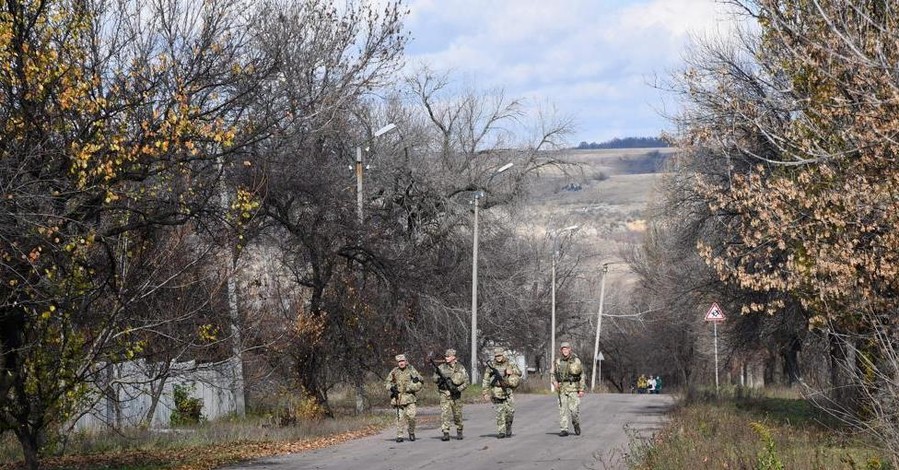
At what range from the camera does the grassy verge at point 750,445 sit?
13.6 m

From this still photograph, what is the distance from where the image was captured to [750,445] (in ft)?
53.0

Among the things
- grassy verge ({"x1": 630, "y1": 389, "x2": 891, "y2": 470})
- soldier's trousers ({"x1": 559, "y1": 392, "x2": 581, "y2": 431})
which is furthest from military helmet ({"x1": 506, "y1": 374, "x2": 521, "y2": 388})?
grassy verge ({"x1": 630, "y1": 389, "x2": 891, "y2": 470})

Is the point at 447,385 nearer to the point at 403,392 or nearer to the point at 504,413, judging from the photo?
the point at 403,392

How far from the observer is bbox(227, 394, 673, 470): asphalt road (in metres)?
18.5

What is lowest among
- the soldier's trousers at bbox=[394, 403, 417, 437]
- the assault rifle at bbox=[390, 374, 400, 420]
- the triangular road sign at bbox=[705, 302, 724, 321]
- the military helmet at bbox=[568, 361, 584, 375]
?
the soldier's trousers at bbox=[394, 403, 417, 437]

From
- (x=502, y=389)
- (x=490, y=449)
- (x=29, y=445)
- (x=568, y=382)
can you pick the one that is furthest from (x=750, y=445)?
(x=29, y=445)

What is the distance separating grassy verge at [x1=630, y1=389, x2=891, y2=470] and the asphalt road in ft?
2.77

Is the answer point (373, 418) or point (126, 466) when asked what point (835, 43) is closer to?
point (126, 466)

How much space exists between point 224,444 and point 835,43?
13.2m

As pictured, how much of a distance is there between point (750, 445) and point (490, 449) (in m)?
6.30

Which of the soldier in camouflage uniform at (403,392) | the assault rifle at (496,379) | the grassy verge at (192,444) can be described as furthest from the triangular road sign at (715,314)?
the soldier in camouflage uniform at (403,392)

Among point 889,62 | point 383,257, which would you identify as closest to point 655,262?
point 383,257

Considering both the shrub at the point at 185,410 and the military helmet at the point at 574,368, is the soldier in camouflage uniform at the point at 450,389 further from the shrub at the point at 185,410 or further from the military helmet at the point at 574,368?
the shrub at the point at 185,410

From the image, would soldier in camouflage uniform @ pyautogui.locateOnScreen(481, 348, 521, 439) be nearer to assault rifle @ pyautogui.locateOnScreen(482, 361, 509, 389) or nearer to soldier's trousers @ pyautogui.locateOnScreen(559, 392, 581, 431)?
assault rifle @ pyautogui.locateOnScreen(482, 361, 509, 389)
